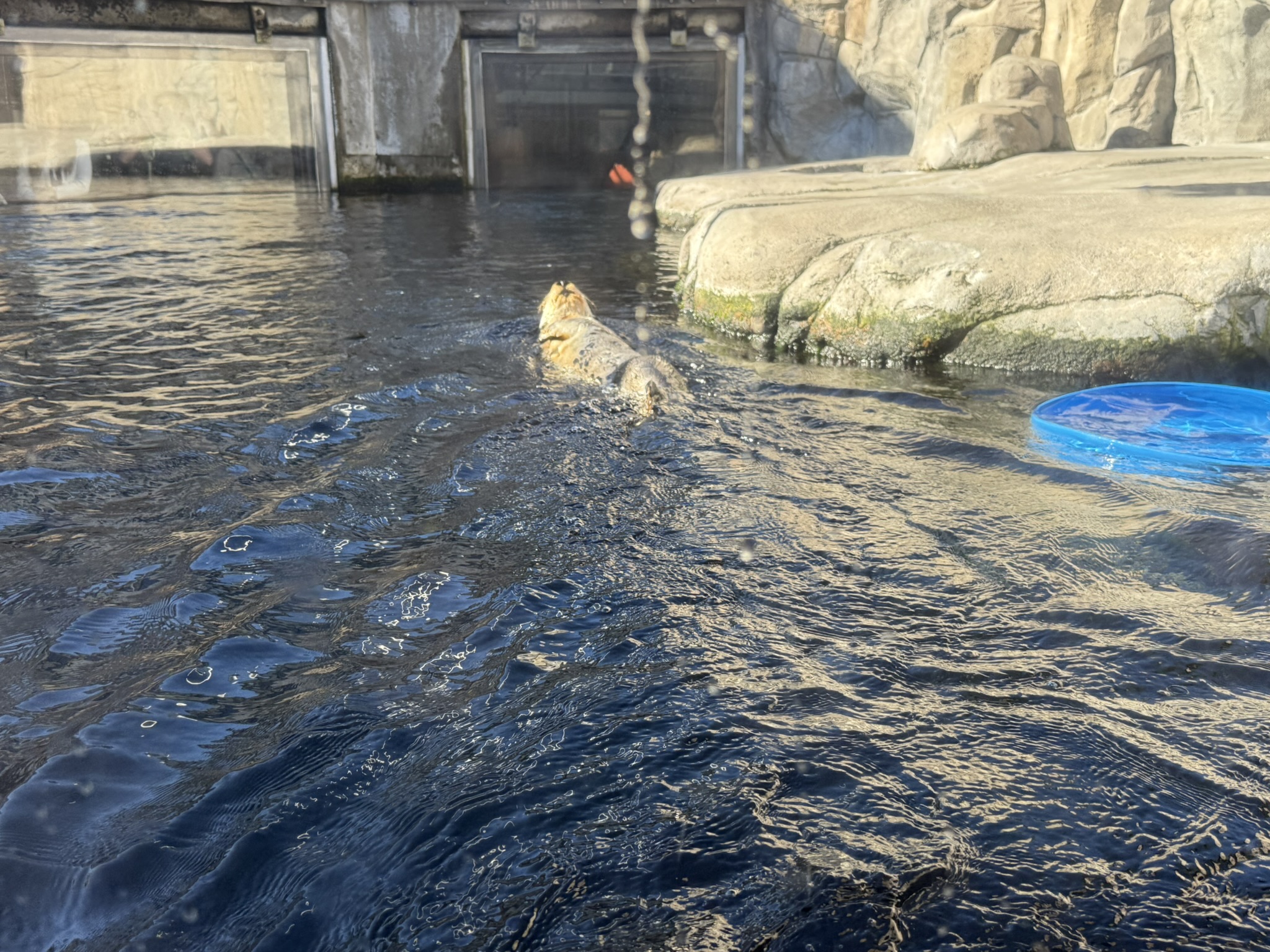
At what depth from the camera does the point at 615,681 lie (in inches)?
91.6

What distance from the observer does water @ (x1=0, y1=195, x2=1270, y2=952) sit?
66.2 inches

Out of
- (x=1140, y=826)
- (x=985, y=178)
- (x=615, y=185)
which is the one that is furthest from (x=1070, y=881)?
(x=615, y=185)

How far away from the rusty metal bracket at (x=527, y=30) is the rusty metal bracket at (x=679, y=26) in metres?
2.02

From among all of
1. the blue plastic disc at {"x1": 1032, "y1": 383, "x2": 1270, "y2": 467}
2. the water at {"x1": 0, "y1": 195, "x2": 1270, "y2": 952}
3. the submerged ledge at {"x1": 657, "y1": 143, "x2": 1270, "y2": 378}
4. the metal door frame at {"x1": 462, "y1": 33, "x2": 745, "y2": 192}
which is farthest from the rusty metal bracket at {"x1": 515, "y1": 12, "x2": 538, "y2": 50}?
the blue plastic disc at {"x1": 1032, "y1": 383, "x2": 1270, "y2": 467}

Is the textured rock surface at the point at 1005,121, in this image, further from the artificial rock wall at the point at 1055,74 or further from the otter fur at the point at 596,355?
the otter fur at the point at 596,355

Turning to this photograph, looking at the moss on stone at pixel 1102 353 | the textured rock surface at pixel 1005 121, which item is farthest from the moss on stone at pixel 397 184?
the moss on stone at pixel 1102 353

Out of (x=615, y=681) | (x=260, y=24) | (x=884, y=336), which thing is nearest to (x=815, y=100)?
(x=260, y=24)

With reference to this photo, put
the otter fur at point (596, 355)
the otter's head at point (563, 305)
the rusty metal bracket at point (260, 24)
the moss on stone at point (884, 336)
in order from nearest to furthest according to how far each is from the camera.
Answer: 1. the otter fur at point (596, 355)
2. the moss on stone at point (884, 336)
3. the otter's head at point (563, 305)
4. the rusty metal bracket at point (260, 24)

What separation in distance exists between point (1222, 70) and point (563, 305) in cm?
794

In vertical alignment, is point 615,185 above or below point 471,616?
above

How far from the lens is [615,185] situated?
57.1 ft

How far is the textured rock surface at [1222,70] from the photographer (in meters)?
9.60

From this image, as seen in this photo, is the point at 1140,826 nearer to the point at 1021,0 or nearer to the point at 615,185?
the point at 1021,0

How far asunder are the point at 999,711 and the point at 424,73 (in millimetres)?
14970
